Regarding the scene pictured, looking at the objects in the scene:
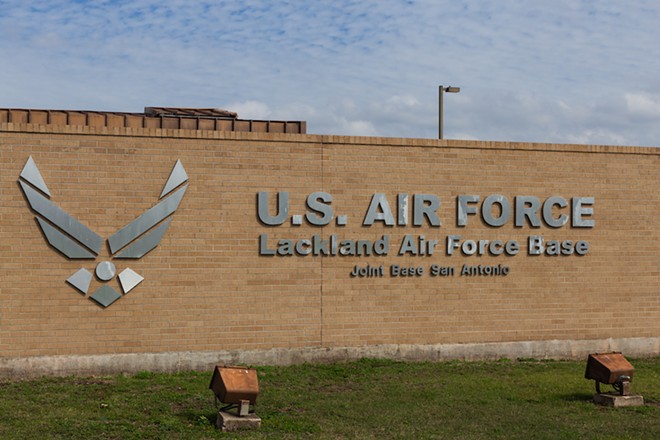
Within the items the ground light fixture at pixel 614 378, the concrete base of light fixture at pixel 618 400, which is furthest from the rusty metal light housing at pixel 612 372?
the concrete base of light fixture at pixel 618 400

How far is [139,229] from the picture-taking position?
1689cm

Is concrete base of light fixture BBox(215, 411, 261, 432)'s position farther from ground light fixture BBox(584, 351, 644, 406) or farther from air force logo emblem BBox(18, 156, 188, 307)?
ground light fixture BBox(584, 351, 644, 406)

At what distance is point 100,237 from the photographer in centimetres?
1672

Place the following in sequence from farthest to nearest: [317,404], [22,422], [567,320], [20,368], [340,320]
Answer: [567,320], [340,320], [20,368], [317,404], [22,422]

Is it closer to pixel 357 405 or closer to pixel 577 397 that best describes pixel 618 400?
pixel 577 397

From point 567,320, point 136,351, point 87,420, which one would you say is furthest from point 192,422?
point 567,320

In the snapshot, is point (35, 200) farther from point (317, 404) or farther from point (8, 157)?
point (317, 404)

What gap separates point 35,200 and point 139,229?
2.00m

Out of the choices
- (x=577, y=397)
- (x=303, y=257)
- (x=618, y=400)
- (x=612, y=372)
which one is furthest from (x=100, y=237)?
(x=618, y=400)

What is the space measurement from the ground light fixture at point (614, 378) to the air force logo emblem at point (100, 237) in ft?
27.7

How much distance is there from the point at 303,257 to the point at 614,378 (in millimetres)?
6576

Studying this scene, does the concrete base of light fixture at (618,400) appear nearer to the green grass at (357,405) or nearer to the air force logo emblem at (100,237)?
the green grass at (357,405)

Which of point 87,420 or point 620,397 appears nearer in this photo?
point 87,420

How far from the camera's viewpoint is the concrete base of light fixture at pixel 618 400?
14641 millimetres
